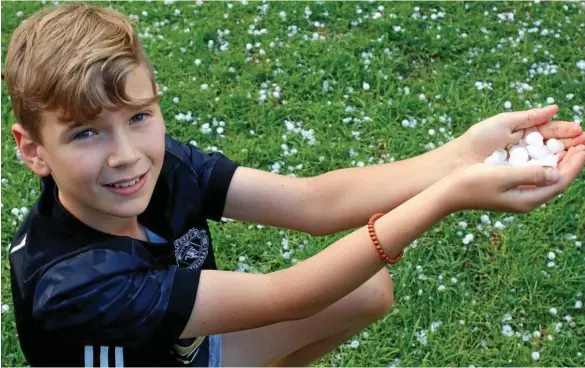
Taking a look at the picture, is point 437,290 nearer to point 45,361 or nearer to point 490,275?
point 490,275

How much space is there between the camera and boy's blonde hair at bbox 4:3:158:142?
196 cm

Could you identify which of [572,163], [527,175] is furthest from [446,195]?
[572,163]

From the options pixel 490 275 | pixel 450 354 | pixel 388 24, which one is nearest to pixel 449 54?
pixel 388 24

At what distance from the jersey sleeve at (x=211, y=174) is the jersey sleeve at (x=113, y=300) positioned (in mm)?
426

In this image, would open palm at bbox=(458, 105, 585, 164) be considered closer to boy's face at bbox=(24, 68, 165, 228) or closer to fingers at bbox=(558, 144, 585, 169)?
fingers at bbox=(558, 144, 585, 169)

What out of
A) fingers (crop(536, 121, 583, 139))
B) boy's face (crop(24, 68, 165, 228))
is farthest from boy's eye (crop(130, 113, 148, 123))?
fingers (crop(536, 121, 583, 139))

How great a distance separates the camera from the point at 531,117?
2.49m

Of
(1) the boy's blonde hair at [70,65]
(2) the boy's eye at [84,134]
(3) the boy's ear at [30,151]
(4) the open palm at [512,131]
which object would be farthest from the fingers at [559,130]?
(3) the boy's ear at [30,151]

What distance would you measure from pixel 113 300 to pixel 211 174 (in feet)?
1.93

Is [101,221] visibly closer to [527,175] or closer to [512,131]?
[527,175]

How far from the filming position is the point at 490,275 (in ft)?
11.6

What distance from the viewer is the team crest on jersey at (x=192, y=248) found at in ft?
8.02

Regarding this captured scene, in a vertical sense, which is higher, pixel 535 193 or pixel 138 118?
pixel 138 118

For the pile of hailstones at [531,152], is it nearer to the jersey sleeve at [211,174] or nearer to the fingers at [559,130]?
the fingers at [559,130]
